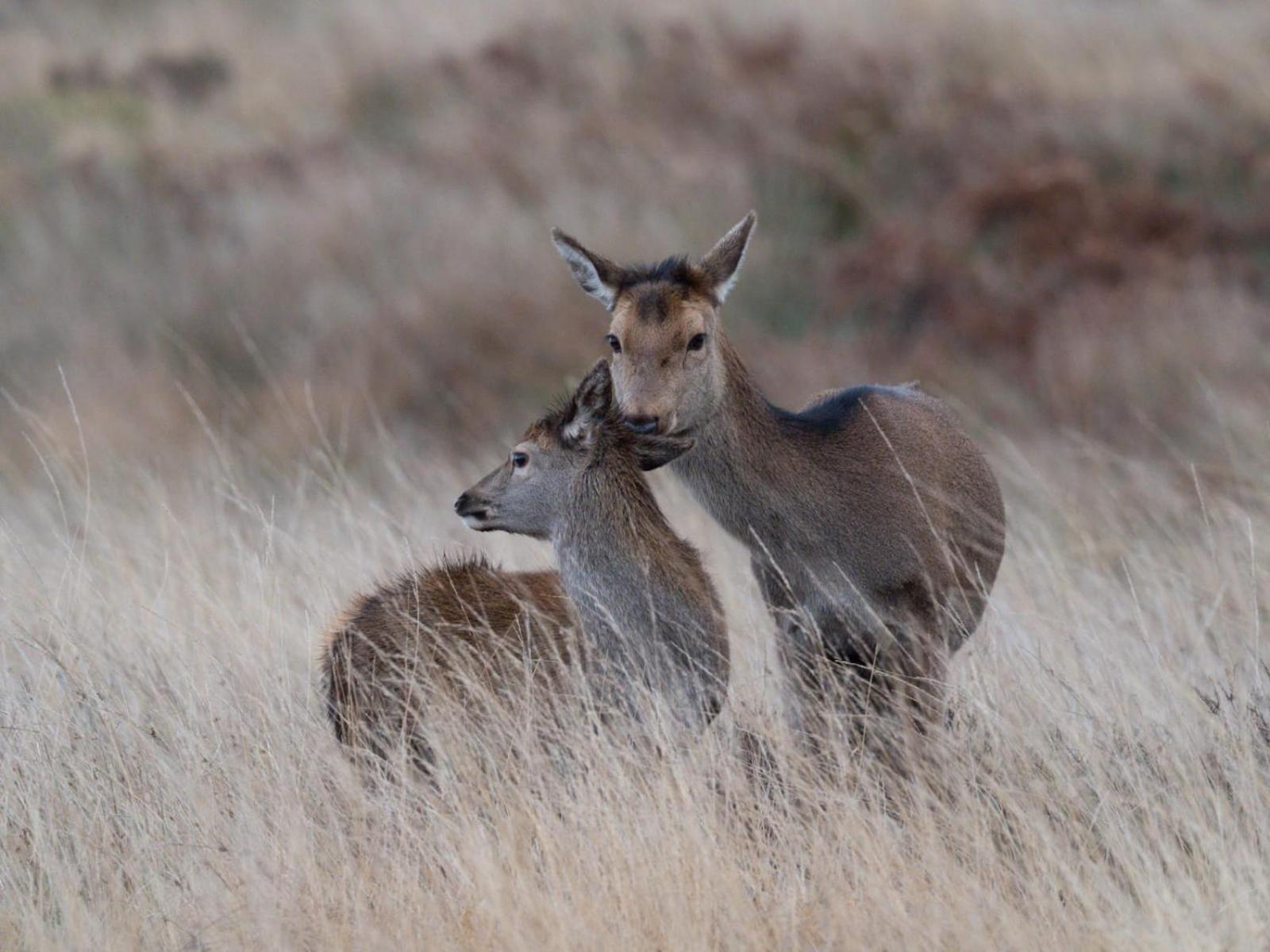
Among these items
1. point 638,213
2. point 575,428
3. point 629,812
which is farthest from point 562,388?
point 629,812

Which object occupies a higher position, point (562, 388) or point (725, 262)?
point (562, 388)

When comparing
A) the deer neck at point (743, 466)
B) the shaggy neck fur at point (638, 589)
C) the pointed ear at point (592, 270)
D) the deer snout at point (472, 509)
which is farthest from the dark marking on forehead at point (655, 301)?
the deer snout at point (472, 509)

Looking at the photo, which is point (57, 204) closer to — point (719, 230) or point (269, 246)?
point (269, 246)

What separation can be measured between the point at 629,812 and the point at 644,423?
1.32 metres

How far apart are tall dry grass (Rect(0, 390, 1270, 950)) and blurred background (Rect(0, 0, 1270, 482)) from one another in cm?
482

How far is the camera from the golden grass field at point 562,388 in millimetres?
4668

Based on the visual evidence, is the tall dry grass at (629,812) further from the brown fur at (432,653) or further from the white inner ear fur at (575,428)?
the white inner ear fur at (575,428)

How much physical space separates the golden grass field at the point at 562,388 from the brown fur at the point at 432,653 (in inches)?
7.5

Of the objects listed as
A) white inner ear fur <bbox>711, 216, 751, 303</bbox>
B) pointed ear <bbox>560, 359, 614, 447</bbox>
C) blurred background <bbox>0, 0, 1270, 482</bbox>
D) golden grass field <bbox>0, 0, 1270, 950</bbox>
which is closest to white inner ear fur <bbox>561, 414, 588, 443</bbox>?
pointed ear <bbox>560, 359, 614, 447</bbox>

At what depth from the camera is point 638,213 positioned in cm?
1636

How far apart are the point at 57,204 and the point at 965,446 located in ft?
47.8

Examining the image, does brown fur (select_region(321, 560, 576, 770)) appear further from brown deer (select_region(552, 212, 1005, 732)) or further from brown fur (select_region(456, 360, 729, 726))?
brown deer (select_region(552, 212, 1005, 732))

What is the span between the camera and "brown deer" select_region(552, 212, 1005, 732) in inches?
225

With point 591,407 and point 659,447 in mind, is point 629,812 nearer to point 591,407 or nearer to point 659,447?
point 659,447
